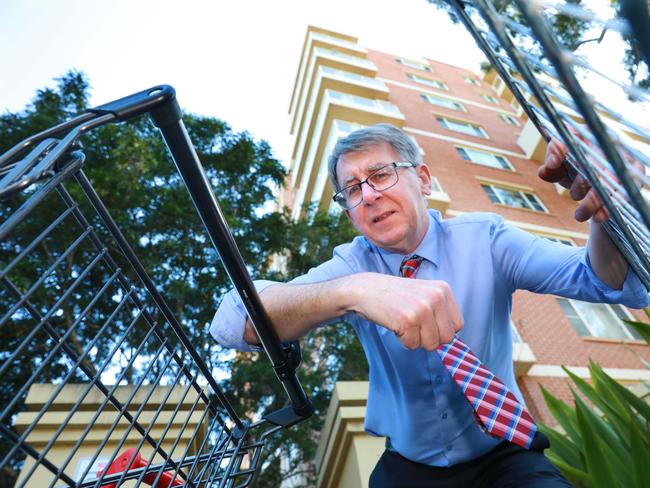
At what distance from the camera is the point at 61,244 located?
7.40 metres

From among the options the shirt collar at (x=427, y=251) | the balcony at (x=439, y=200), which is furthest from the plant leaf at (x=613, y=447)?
the balcony at (x=439, y=200)

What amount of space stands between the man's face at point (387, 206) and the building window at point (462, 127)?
1749 centimetres

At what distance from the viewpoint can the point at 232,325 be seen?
132 centimetres

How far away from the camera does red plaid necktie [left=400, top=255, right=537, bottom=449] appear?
1203 mm

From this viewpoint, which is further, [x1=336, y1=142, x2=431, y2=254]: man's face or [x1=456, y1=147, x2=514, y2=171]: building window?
[x1=456, y1=147, x2=514, y2=171]: building window

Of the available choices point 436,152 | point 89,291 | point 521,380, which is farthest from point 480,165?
point 89,291

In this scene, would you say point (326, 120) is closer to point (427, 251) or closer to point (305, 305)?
point (427, 251)

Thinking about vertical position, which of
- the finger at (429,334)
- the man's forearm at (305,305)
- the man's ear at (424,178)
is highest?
the finger at (429,334)

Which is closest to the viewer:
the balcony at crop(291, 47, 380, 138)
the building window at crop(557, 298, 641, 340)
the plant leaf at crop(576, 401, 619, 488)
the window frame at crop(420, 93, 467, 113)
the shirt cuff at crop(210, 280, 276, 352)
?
the shirt cuff at crop(210, 280, 276, 352)

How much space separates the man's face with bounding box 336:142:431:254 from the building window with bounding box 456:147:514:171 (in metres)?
15.6

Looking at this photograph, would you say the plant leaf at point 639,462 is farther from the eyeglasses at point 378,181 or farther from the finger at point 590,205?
the eyeglasses at point 378,181

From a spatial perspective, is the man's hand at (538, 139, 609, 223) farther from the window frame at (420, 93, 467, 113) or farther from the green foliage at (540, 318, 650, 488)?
the window frame at (420, 93, 467, 113)

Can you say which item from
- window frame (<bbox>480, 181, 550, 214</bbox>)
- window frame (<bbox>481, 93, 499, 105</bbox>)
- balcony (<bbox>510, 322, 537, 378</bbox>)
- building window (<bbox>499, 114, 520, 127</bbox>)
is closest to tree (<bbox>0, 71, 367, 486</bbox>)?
balcony (<bbox>510, 322, 537, 378</bbox>)

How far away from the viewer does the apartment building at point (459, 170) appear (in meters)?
9.13
